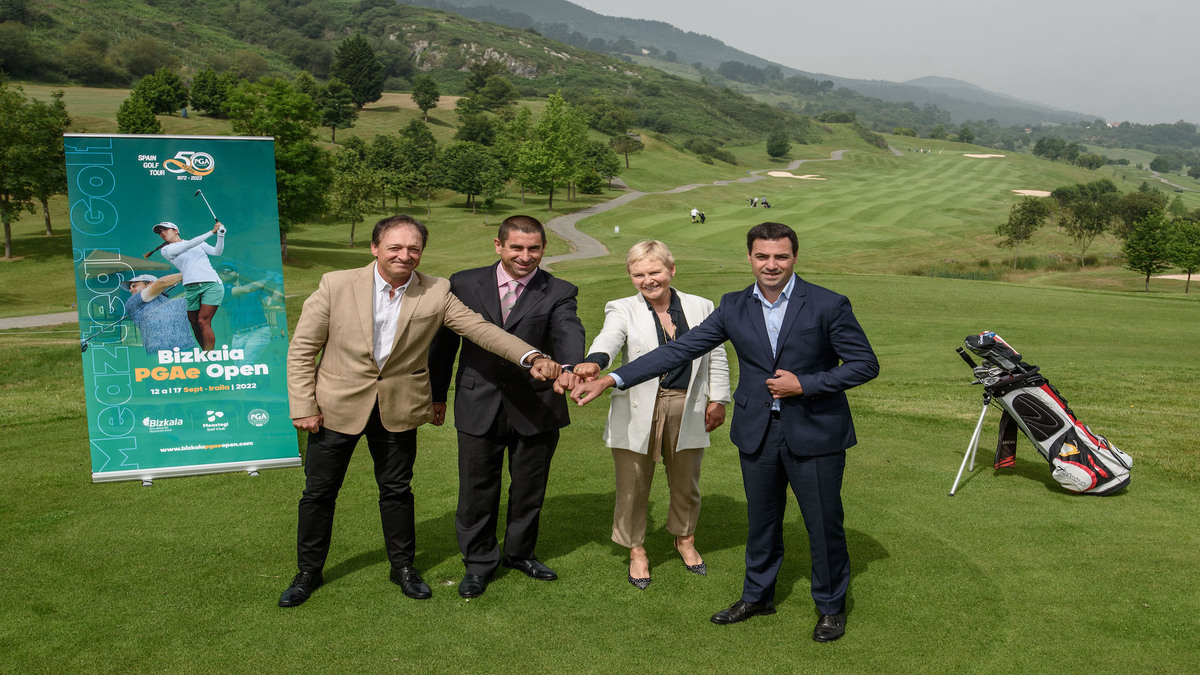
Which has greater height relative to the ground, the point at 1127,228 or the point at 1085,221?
the point at 1085,221

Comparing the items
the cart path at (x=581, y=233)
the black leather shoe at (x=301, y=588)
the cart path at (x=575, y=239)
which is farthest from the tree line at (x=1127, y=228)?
the black leather shoe at (x=301, y=588)

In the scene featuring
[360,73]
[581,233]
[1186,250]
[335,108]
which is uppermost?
[360,73]

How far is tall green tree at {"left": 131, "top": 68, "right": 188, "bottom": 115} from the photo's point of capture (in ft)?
246

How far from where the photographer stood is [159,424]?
670 centimetres

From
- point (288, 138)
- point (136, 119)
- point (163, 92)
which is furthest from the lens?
point (163, 92)

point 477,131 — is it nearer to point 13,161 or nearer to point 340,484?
point 13,161

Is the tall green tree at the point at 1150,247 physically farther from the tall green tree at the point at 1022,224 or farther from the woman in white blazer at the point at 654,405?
the woman in white blazer at the point at 654,405

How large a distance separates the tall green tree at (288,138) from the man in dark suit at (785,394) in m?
41.1

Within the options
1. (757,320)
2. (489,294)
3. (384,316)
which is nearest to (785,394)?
(757,320)

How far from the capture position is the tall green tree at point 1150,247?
38000 millimetres

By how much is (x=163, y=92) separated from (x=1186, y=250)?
83285mm

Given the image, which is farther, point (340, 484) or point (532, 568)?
point (532, 568)

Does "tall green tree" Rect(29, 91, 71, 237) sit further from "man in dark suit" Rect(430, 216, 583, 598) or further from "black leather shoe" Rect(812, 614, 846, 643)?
"black leather shoe" Rect(812, 614, 846, 643)

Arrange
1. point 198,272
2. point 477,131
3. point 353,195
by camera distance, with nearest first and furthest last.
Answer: point 198,272 → point 353,195 → point 477,131
